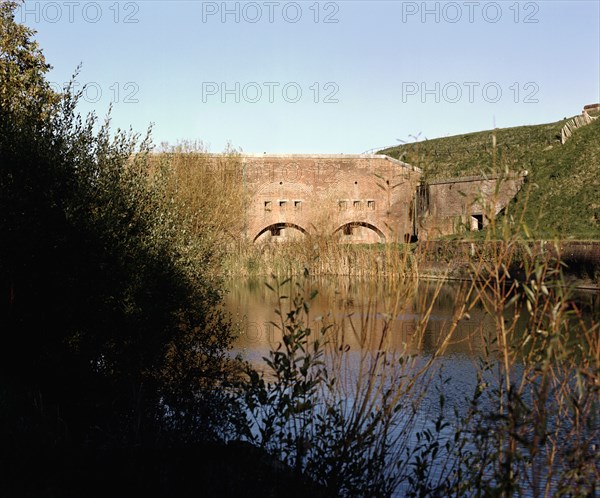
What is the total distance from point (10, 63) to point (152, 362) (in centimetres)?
911

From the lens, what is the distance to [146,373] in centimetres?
881

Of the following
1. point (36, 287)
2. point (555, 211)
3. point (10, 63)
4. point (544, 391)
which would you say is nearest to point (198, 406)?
point (36, 287)

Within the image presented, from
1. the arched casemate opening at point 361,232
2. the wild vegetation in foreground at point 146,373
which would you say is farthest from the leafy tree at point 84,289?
the arched casemate opening at point 361,232

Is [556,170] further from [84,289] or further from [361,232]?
[84,289]

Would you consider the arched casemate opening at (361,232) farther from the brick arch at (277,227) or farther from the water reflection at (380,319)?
the water reflection at (380,319)

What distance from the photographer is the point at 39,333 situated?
26.6ft

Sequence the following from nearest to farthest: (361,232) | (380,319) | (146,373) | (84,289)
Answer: (84,289), (146,373), (380,319), (361,232)

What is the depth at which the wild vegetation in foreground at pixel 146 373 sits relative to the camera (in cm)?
489

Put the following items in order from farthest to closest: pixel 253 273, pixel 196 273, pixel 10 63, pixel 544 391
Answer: pixel 253 273 → pixel 10 63 → pixel 196 273 → pixel 544 391

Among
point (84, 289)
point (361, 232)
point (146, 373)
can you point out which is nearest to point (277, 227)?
point (361, 232)

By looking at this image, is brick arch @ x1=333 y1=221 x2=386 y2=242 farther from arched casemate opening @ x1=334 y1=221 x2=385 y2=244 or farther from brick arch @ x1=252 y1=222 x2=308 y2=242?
brick arch @ x1=252 y1=222 x2=308 y2=242

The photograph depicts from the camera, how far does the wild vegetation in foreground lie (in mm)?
4887

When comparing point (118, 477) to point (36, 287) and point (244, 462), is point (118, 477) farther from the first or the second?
point (36, 287)

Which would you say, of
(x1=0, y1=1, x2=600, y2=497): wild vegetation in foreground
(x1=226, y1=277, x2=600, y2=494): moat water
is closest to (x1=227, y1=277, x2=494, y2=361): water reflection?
(x1=226, y1=277, x2=600, y2=494): moat water
